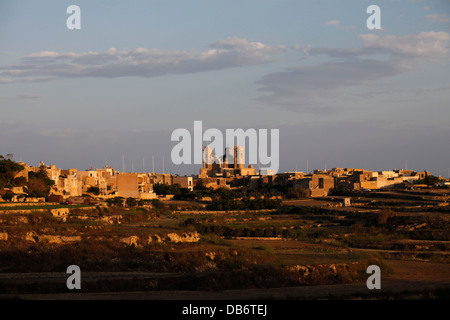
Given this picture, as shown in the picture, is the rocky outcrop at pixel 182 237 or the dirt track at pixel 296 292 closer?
the dirt track at pixel 296 292

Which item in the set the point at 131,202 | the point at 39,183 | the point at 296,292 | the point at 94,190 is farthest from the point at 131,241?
the point at 94,190

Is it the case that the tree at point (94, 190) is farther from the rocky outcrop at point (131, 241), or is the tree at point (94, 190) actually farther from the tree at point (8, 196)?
the rocky outcrop at point (131, 241)

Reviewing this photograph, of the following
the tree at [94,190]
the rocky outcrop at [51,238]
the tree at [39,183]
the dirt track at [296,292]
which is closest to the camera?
the dirt track at [296,292]

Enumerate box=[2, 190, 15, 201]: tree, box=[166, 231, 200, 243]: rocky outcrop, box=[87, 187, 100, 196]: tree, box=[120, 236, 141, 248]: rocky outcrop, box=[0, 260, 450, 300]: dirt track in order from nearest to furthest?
1. box=[0, 260, 450, 300]: dirt track
2. box=[120, 236, 141, 248]: rocky outcrop
3. box=[166, 231, 200, 243]: rocky outcrop
4. box=[2, 190, 15, 201]: tree
5. box=[87, 187, 100, 196]: tree

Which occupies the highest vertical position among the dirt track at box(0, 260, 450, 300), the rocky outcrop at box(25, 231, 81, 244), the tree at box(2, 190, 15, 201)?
the tree at box(2, 190, 15, 201)

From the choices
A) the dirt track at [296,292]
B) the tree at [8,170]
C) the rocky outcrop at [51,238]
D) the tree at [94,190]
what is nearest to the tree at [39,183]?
the tree at [8,170]

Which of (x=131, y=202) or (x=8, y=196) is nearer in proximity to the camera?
(x=8, y=196)

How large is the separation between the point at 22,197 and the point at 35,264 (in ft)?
134

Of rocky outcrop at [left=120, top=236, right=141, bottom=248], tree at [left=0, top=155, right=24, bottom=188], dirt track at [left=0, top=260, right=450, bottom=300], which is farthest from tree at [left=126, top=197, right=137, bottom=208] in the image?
dirt track at [left=0, top=260, right=450, bottom=300]

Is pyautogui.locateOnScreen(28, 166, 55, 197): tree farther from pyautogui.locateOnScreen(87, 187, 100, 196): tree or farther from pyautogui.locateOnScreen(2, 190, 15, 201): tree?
pyautogui.locateOnScreen(87, 187, 100, 196): tree

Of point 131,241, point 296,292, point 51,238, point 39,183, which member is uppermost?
point 39,183

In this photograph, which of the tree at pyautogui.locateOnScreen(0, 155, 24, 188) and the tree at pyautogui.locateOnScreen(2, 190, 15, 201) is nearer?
the tree at pyautogui.locateOnScreen(2, 190, 15, 201)

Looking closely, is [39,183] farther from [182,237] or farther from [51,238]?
[51,238]
